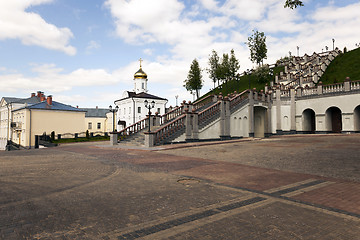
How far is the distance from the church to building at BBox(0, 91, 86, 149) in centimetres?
965

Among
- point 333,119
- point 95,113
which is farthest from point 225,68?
point 95,113

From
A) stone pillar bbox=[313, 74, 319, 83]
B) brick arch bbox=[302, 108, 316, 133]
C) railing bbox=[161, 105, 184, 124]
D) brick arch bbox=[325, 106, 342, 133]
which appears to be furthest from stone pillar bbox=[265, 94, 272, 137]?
stone pillar bbox=[313, 74, 319, 83]

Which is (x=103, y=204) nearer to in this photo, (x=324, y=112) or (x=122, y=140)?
(x=122, y=140)

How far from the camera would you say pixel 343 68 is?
52.4m

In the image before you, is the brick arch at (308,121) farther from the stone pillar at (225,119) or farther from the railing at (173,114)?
the railing at (173,114)

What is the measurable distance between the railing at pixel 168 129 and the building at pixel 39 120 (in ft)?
114

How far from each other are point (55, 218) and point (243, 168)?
779cm

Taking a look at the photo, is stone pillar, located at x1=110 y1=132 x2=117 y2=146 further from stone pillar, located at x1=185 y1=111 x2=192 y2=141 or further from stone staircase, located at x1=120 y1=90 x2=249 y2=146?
stone pillar, located at x1=185 y1=111 x2=192 y2=141

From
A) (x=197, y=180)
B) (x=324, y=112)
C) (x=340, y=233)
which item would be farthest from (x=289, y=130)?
(x=340, y=233)

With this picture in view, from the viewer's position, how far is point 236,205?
18.3 feet

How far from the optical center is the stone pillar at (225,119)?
86.5 feet

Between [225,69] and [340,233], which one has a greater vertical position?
[225,69]

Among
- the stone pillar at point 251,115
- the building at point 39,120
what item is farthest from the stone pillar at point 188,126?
the building at point 39,120

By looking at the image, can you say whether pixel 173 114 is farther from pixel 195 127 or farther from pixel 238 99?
pixel 238 99
